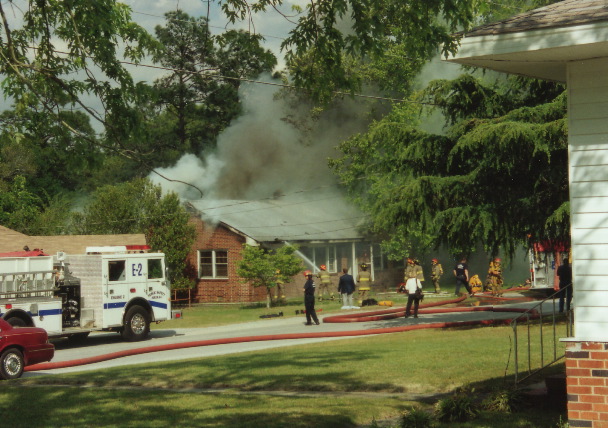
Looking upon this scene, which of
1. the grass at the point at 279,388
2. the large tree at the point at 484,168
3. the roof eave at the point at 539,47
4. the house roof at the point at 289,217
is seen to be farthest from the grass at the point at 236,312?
the roof eave at the point at 539,47

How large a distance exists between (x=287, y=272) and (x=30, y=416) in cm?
2631

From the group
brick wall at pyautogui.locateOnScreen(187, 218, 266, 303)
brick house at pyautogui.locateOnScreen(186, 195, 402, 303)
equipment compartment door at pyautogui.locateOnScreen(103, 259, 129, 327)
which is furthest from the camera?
brick house at pyautogui.locateOnScreen(186, 195, 402, 303)

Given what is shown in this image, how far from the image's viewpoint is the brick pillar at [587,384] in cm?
821

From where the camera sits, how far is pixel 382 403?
38.0 ft

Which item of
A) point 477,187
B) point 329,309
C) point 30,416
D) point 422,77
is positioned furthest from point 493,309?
point 422,77

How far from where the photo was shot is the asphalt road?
65.9 ft

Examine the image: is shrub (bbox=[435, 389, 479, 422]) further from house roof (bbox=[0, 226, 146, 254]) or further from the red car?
house roof (bbox=[0, 226, 146, 254])

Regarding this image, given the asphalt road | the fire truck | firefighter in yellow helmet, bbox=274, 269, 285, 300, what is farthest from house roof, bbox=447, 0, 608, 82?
firefighter in yellow helmet, bbox=274, 269, 285, 300

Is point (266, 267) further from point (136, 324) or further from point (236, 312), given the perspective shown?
point (136, 324)

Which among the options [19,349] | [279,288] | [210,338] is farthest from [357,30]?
[279,288]

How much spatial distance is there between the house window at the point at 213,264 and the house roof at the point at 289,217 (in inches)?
63.1

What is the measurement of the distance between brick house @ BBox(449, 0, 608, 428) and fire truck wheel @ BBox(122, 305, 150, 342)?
1798 centimetres

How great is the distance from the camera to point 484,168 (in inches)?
859

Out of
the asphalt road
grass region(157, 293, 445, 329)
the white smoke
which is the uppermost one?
the white smoke
